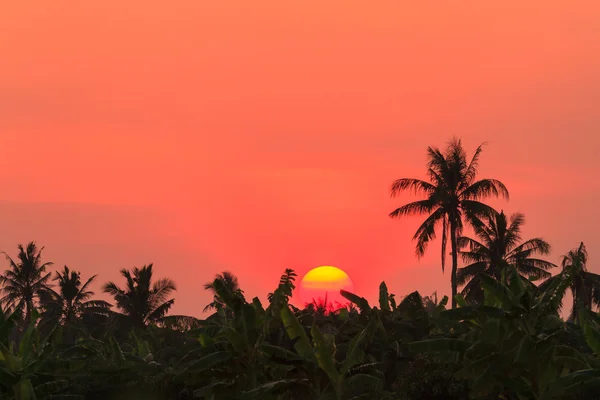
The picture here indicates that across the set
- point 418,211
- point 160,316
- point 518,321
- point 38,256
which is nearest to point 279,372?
point 518,321

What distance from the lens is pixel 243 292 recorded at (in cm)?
3616

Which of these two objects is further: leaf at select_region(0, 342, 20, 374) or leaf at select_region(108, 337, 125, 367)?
leaf at select_region(108, 337, 125, 367)

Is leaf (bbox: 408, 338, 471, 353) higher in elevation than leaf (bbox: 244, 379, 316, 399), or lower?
higher

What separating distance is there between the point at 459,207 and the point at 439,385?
4282 centimetres

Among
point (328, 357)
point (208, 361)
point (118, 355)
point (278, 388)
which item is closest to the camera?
point (328, 357)

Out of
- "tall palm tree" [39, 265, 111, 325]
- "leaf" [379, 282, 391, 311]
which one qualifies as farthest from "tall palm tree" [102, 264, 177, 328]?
"leaf" [379, 282, 391, 311]

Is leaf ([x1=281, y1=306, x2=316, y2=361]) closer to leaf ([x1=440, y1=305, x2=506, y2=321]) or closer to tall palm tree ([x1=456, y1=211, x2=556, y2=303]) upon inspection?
leaf ([x1=440, y1=305, x2=506, y2=321])

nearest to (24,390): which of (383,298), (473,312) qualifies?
(383,298)

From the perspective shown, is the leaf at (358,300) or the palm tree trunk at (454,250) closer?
the leaf at (358,300)

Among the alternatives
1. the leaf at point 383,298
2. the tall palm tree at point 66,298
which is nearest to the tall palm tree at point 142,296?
the tall palm tree at point 66,298

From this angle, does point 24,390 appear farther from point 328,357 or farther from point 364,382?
point 364,382

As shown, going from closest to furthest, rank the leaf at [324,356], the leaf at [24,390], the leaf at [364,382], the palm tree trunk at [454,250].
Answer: the leaf at [324,356]
the leaf at [364,382]
the leaf at [24,390]
the palm tree trunk at [454,250]

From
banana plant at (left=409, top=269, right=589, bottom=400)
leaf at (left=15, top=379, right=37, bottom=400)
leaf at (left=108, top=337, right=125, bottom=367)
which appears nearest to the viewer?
banana plant at (left=409, top=269, right=589, bottom=400)

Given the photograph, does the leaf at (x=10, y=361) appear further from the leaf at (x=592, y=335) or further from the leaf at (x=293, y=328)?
the leaf at (x=592, y=335)
